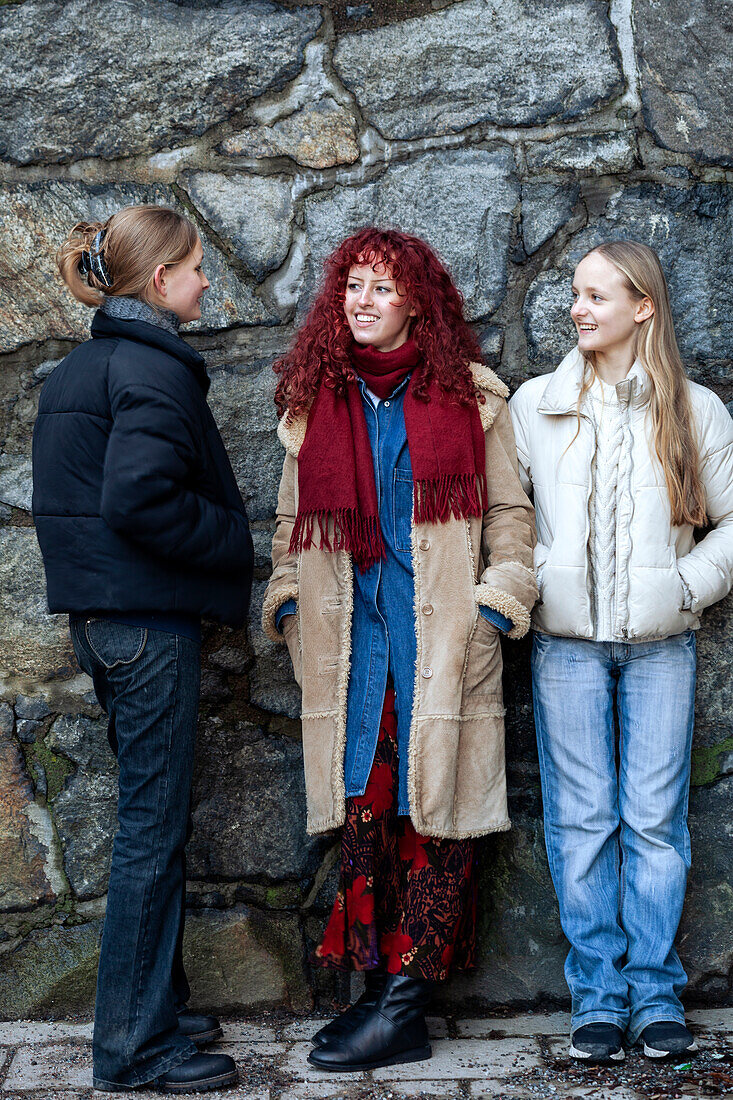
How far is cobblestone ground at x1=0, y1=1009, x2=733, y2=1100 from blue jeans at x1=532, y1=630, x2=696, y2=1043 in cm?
15

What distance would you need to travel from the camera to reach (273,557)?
2.74 meters

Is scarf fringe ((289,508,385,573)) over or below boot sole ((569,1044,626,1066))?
over

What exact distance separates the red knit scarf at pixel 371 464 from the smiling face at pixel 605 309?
1.15ft

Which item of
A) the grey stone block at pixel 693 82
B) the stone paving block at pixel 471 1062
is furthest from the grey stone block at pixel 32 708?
the grey stone block at pixel 693 82

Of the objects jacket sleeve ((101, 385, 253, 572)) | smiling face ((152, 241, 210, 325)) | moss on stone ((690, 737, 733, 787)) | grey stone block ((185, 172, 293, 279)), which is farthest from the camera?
grey stone block ((185, 172, 293, 279))

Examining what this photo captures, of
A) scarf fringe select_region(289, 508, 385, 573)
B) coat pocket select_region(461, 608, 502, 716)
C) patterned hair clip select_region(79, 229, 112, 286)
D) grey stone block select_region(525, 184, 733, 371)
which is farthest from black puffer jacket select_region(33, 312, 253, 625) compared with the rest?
grey stone block select_region(525, 184, 733, 371)

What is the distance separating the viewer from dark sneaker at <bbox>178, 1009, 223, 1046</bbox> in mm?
2645

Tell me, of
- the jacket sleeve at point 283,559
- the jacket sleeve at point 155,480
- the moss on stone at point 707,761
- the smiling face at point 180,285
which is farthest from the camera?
the moss on stone at point 707,761

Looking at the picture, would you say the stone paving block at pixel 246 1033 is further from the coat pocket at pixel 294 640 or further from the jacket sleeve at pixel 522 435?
the jacket sleeve at pixel 522 435

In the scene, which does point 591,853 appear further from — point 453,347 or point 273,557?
point 453,347

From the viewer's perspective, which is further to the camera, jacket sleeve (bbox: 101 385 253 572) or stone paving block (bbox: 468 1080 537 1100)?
stone paving block (bbox: 468 1080 537 1100)

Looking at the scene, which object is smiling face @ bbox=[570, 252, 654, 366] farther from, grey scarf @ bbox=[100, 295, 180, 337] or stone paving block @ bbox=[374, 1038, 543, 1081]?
stone paving block @ bbox=[374, 1038, 543, 1081]

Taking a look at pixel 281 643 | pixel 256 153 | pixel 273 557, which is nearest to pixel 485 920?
pixel 281 643

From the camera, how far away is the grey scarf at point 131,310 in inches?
93.9
